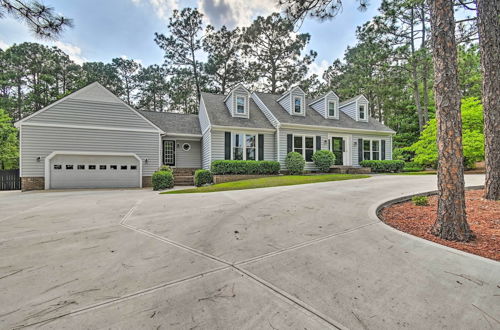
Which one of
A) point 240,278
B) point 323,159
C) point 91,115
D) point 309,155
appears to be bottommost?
point 240,278

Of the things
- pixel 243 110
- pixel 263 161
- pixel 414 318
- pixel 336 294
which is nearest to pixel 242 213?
pixel 336 294

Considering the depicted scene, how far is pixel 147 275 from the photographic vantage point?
2.11 metres

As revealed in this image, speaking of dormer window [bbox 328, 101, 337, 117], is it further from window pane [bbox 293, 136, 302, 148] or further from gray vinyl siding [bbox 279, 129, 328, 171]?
window pane [bbox 293, 136, 302, 148]

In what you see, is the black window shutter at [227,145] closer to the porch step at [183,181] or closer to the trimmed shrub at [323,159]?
the porch step at [183,181]

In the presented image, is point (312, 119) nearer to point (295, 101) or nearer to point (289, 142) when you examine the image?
point (295, 101)

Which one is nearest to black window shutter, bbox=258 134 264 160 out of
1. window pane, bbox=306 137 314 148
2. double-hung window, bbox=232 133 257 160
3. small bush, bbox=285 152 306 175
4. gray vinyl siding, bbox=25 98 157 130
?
double-hung window, bbox=232 133 257 160

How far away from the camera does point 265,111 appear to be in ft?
48.8

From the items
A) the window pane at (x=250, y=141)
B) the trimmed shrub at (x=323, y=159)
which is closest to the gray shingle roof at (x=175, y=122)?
the window pane at (x=250, y=141)

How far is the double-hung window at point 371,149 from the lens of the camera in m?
15.6

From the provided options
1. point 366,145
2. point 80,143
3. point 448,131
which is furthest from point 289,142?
point 80,143

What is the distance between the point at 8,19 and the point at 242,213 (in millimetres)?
5949

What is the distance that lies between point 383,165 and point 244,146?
32.8ft

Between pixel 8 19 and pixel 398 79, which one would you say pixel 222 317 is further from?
pixel 398 79

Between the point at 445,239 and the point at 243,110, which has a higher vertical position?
the point at 243,110
